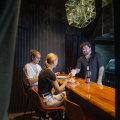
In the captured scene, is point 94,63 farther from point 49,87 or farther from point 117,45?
point 117,45

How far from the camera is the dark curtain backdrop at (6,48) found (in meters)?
0.64

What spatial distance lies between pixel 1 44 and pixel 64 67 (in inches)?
130

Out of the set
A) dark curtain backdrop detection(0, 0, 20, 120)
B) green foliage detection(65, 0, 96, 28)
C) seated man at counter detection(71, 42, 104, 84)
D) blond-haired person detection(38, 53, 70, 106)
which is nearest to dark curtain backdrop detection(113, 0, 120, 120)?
dark curtain backdrop detection(0, 0, 20, 120)

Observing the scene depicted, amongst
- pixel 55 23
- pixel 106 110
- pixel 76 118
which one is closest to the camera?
pixel 106 110

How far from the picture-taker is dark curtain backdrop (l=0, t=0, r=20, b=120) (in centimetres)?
64

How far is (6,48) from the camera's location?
655mm

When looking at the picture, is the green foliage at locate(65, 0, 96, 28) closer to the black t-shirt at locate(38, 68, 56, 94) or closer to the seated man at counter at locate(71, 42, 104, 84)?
the seated man at counter at locate(71, 42, 104, 84)

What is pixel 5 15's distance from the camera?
2.13ft

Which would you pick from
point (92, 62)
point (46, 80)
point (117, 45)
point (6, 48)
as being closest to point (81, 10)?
point (92, 62)

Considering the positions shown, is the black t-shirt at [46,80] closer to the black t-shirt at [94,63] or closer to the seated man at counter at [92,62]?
the seated man at counter at [92,62]

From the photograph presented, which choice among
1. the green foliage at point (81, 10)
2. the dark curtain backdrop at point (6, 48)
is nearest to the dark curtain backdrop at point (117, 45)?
the dark curtain backdrop at point (6, 48)

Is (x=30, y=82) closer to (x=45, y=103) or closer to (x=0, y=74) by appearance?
(x=45, y=103)

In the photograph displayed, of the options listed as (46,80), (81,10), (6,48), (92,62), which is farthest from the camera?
(92,62)

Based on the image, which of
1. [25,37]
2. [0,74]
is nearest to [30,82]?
[25,37]
